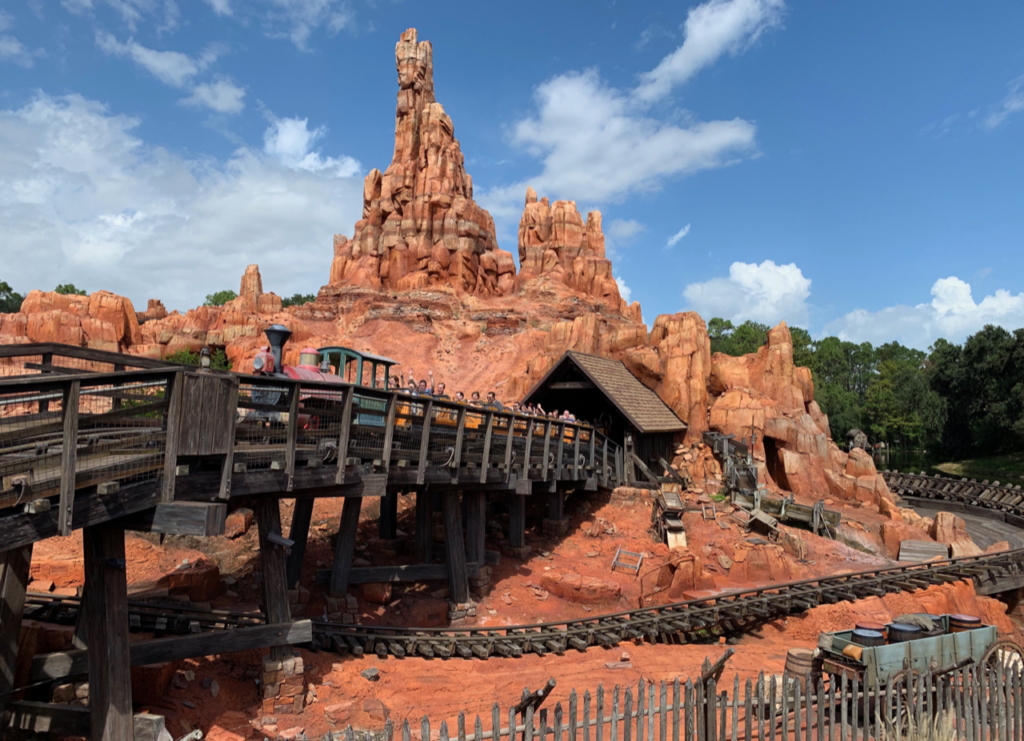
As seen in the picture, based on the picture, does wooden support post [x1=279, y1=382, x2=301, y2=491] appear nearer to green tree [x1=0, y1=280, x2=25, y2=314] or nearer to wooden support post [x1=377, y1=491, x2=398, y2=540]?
wooden support post [x1=377, y1=491, x2=398, y2=540]

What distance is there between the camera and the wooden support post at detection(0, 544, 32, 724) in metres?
7.40

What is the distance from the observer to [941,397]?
2249 inches

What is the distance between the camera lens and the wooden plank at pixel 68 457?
5520 millimetres

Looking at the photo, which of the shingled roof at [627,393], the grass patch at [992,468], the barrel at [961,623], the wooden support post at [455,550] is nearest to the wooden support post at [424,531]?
the wooden support post at [455,550]

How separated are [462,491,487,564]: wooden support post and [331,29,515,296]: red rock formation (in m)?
48.3

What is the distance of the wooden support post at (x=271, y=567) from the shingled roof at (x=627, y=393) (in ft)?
46.2

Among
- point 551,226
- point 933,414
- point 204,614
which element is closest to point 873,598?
point 204,614

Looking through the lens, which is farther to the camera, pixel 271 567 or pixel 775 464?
pixel 775 464

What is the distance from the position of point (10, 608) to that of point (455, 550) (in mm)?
8331

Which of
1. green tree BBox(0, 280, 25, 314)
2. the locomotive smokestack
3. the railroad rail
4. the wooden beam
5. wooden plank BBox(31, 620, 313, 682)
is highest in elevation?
green tree BBox(0, 280, 25, 314)

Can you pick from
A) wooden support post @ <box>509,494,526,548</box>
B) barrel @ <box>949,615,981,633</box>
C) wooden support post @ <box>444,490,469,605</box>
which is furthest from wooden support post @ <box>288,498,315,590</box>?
barrel @ <box>949,615,981,633</box>

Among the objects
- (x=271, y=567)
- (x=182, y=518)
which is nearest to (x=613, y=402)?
(x=271, y=567)

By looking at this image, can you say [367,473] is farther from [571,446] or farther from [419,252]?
[419,252]

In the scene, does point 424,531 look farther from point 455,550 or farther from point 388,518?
point 388,518
